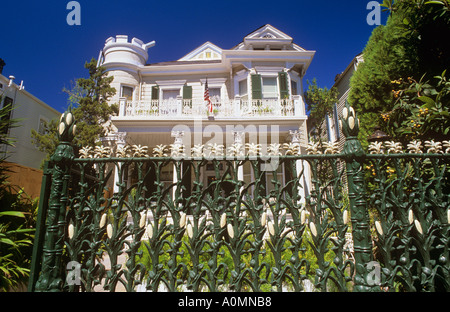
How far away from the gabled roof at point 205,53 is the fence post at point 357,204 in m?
14.8

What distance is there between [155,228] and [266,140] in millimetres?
9928

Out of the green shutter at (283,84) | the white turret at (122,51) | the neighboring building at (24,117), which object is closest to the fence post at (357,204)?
the green shutter at (283,84)

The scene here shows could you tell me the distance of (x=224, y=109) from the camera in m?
11.1

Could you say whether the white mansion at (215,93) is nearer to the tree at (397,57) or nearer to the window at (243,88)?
the window at (243,88)

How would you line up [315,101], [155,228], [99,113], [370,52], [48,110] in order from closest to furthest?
[155,228] < [370,52] < [99,113] < [315,101] < [48,110]

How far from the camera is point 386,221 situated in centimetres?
208

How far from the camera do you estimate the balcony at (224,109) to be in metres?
10.7

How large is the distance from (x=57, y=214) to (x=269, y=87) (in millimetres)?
12156

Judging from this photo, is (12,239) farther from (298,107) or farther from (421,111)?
(298,107)

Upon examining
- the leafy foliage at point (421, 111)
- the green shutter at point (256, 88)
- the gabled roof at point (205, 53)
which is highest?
the gabled roof at point (205, 53)

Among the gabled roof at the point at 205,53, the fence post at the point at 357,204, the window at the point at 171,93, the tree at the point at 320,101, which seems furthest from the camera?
the gabled roof at the point at 205,53

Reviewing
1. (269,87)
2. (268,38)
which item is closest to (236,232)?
(269,87)
